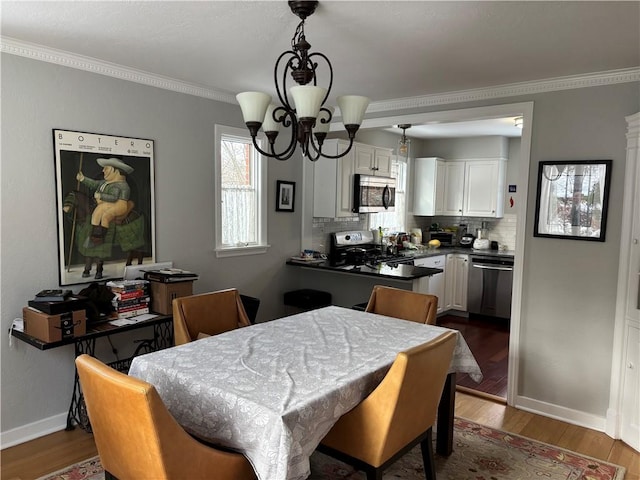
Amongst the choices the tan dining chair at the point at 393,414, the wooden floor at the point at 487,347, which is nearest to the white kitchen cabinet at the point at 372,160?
the wooden floor at the point at 487,347

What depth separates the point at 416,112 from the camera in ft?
13.2

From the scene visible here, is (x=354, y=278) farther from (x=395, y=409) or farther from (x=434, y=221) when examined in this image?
(x=434, y=221)

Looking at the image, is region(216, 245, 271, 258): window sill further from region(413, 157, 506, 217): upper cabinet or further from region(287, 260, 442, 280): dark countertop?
region(413, 157, 506, 217): upper cabinet

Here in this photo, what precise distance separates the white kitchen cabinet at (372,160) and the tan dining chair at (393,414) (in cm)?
320

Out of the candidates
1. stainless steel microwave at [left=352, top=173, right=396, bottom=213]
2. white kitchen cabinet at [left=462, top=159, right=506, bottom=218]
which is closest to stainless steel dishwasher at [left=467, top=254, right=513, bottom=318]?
white kitchen cabinet at [left=462, top=159, right=506, bottom=218]

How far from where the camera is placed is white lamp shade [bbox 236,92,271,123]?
2143mm

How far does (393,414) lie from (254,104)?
1.52 metres

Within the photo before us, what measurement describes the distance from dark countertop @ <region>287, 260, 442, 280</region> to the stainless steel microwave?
30.2 inches

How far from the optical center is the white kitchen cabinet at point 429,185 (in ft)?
21.4

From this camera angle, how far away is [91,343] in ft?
10.7

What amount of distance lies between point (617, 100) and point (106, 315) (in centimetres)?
370

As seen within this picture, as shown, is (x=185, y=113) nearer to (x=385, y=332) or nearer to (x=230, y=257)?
(x=230, y=257)

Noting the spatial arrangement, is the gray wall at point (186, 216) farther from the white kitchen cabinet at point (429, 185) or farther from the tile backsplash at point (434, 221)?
the white kitchen cabinet at point (429, 185)

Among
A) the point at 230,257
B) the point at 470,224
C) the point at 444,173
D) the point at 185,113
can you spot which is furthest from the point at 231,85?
the point at 470,224
